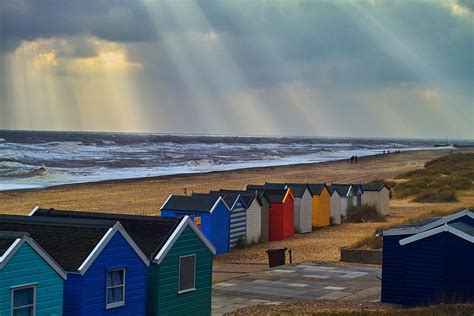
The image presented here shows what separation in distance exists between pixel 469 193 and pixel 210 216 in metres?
33.6

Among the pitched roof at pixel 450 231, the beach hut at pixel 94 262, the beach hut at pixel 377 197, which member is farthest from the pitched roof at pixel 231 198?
the beach hut at pixel 377 197

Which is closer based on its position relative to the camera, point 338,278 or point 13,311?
point 13,311

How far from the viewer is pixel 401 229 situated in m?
18.8

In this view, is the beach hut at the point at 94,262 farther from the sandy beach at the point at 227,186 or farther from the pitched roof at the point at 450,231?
the sandy beach at the point at 227,186

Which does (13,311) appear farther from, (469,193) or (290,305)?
(469,193)

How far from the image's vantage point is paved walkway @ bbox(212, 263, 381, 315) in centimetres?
1988

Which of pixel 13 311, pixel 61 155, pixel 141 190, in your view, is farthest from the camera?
pixel 61 155

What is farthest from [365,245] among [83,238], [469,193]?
[469,193]

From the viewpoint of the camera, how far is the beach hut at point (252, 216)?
3133 cm

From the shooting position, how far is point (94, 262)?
46.5 ft

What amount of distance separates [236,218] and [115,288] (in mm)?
15524

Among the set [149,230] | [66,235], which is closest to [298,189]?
[149,230]

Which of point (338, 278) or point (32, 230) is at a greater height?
point (32, 230)

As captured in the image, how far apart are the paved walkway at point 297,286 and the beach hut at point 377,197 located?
61.3 ft
